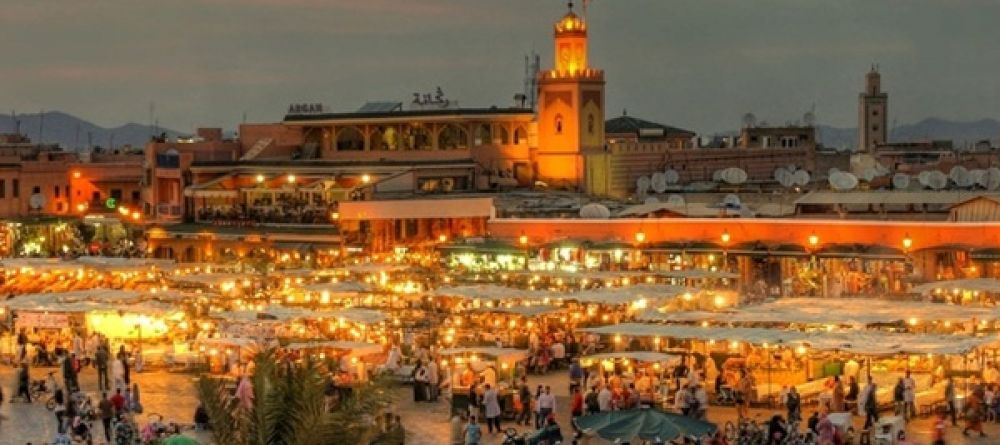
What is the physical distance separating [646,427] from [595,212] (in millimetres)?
25017

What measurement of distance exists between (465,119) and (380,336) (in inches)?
950

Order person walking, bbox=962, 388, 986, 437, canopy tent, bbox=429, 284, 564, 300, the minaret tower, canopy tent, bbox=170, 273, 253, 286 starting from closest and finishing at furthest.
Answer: person walking, bbox=962, 388, 986, 437, canopy tent, bbox=429, 284, 564, 300, canopy tent, bbox=170, 273, 253, 286, the minaret tower

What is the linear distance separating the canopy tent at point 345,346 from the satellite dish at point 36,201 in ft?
117

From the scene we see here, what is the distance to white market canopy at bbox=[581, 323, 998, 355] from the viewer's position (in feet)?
83.9

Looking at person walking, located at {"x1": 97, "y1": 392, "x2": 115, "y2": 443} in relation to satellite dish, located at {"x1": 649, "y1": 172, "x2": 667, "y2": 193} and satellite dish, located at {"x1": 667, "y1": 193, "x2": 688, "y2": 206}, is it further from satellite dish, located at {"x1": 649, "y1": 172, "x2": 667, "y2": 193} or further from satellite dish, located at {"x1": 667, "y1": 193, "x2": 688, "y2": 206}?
satellite dish, located at {"x1": 649, "y1": 172, "x2": 667, "y2": 193}

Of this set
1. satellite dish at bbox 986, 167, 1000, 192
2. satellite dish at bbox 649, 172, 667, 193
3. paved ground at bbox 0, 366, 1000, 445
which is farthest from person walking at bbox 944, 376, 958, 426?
satellite dish at bbox 649, 172, 667, 193

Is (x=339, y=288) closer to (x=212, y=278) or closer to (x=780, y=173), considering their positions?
(x=212, y=278)

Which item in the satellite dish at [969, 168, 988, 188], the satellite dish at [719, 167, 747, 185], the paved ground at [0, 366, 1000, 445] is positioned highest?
the satellite dish at [719, 167, 747, 185]

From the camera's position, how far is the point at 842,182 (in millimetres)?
51625

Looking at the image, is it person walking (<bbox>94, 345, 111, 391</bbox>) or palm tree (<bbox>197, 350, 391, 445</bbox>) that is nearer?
palm tree (<bbox>197, 350, 391, 445</bbox>)

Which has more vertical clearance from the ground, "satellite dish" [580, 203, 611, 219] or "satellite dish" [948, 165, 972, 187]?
"satellite dish" [948, 165, 972, 187]

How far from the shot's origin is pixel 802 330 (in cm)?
2836

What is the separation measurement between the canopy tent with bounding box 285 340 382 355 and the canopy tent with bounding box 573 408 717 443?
8.27 metres

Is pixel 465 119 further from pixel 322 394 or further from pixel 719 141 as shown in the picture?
pixel 322 394
